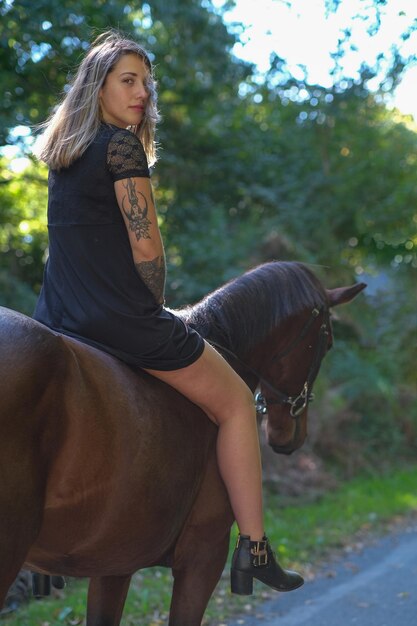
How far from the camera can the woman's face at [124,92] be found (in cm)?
301

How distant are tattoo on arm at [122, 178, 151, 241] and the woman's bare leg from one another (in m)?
0.55

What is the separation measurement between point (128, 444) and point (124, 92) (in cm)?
129

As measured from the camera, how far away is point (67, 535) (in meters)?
2.69

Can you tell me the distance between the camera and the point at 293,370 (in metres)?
3.97

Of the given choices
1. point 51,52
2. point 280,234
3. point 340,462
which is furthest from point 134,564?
point 340,462

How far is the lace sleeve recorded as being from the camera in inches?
110

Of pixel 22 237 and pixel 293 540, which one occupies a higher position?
pixel 22 237

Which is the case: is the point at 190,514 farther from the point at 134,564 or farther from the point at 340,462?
the point at 340,462

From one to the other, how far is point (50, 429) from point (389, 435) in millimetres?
11891

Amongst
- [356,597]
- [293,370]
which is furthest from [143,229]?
[356,597]

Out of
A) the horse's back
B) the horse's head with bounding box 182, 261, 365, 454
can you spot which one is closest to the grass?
the horse's head with bounding box 182, 261, 365, 454

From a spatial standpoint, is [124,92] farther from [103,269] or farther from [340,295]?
[340,295]

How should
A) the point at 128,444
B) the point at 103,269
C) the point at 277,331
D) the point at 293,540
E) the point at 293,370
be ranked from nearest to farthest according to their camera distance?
the point at 128,444 < the point at 103,269 < the point at 277,331 < the point at 293,370 < the point at 293,540

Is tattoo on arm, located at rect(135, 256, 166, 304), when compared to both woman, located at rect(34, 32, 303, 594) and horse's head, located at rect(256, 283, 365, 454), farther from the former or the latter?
horse's head, located at rect(256, 283, 365, 454)
